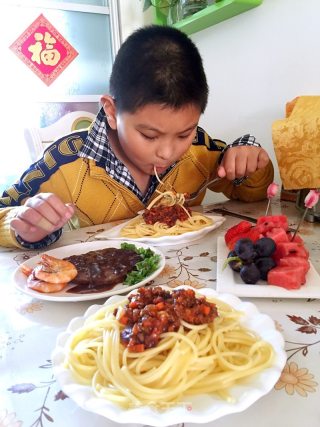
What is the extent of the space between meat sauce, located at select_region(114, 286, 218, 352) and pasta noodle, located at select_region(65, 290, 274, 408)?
0.01 meters

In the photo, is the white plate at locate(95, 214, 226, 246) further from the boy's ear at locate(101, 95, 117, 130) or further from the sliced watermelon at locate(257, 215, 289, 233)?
the boy's ear at locate(101, 95, 117, 130)

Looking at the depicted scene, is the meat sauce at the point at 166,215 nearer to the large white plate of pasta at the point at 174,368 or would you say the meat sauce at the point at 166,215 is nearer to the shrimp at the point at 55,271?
the shrimp at the point at 55,271

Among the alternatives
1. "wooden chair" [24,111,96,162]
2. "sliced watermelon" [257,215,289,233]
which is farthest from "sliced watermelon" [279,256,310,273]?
"wooden chair" [24,111,96,162]

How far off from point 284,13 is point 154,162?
1.04 meters

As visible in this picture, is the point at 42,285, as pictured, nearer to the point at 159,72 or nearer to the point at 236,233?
the point at 236,233

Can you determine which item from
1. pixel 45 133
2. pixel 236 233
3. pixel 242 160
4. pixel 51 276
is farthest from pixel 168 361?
pixel 45 133

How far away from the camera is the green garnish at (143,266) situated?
2.60 ft

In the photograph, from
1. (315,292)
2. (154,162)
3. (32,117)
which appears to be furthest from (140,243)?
(32,117)

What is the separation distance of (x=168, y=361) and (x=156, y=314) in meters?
0.07

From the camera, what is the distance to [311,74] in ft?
5.14

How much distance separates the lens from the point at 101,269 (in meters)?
0.82

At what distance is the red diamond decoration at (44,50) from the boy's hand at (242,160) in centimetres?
232

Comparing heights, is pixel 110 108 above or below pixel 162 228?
above

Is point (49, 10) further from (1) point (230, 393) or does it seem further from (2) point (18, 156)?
(1) point (230, 393)
